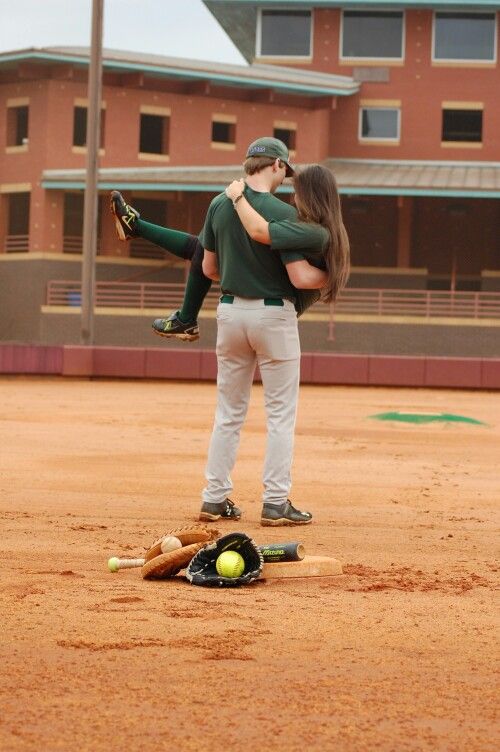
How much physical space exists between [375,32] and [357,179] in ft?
19.2

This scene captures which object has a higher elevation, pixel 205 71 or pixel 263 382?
pixel 205 71

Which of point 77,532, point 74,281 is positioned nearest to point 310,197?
point 77,532

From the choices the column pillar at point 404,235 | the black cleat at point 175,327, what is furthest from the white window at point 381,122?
the black cleat at point 175,327

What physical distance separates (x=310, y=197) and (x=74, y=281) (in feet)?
97.4

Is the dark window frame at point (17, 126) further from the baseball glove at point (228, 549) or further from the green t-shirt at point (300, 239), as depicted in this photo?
the baseball glove at point (228, 549)

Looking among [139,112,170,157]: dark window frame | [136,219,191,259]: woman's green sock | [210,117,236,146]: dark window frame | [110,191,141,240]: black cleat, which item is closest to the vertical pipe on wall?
[139,112,170,157]: dark window frame

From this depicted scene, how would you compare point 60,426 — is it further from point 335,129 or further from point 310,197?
point 335,129

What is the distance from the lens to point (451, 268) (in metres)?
38.4

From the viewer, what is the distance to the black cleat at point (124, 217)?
7.18 m

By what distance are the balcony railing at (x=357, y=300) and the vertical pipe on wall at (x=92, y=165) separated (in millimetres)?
7255

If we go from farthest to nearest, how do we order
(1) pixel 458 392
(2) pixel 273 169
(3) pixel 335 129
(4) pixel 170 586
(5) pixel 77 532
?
(3) pixel 335 129
(1) pixel 458 392
(2) pixel 273 169
(5) pixel 77 532
(4) pixel 170 586

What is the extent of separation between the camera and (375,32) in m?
38.4

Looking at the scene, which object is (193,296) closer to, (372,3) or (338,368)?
(338,368)

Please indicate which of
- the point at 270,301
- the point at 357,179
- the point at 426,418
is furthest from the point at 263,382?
the point at 357,179
